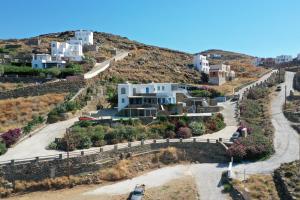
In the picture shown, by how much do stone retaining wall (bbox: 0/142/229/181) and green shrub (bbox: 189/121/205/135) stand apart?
12.7ft

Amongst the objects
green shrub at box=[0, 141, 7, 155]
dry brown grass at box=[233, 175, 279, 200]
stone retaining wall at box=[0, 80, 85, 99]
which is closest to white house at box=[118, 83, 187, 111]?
stone retaining wall at box=[0, 80, 85, 99]

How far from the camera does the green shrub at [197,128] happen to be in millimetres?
46156

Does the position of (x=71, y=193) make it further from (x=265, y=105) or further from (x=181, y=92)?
(x=265, y=105)

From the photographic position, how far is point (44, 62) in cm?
7244

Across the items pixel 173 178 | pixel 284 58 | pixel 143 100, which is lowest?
pixel 173 178

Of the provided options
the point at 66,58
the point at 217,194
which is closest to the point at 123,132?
the point at 217,194

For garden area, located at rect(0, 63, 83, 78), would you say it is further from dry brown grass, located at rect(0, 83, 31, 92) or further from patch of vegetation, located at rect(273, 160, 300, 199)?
patch of vegetation, located at rect(273, 160, 300, 199)

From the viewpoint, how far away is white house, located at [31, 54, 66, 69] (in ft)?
237

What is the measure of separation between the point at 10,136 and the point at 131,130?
35.9 ft

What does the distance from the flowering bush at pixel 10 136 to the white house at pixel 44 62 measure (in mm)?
29267

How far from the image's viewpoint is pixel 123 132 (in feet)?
144

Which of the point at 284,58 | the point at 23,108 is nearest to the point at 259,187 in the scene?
the point at 23,108

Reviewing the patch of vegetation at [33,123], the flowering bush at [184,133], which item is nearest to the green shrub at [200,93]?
the flowering bush at [184,133]

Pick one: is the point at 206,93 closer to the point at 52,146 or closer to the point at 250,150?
the point at 250,150
